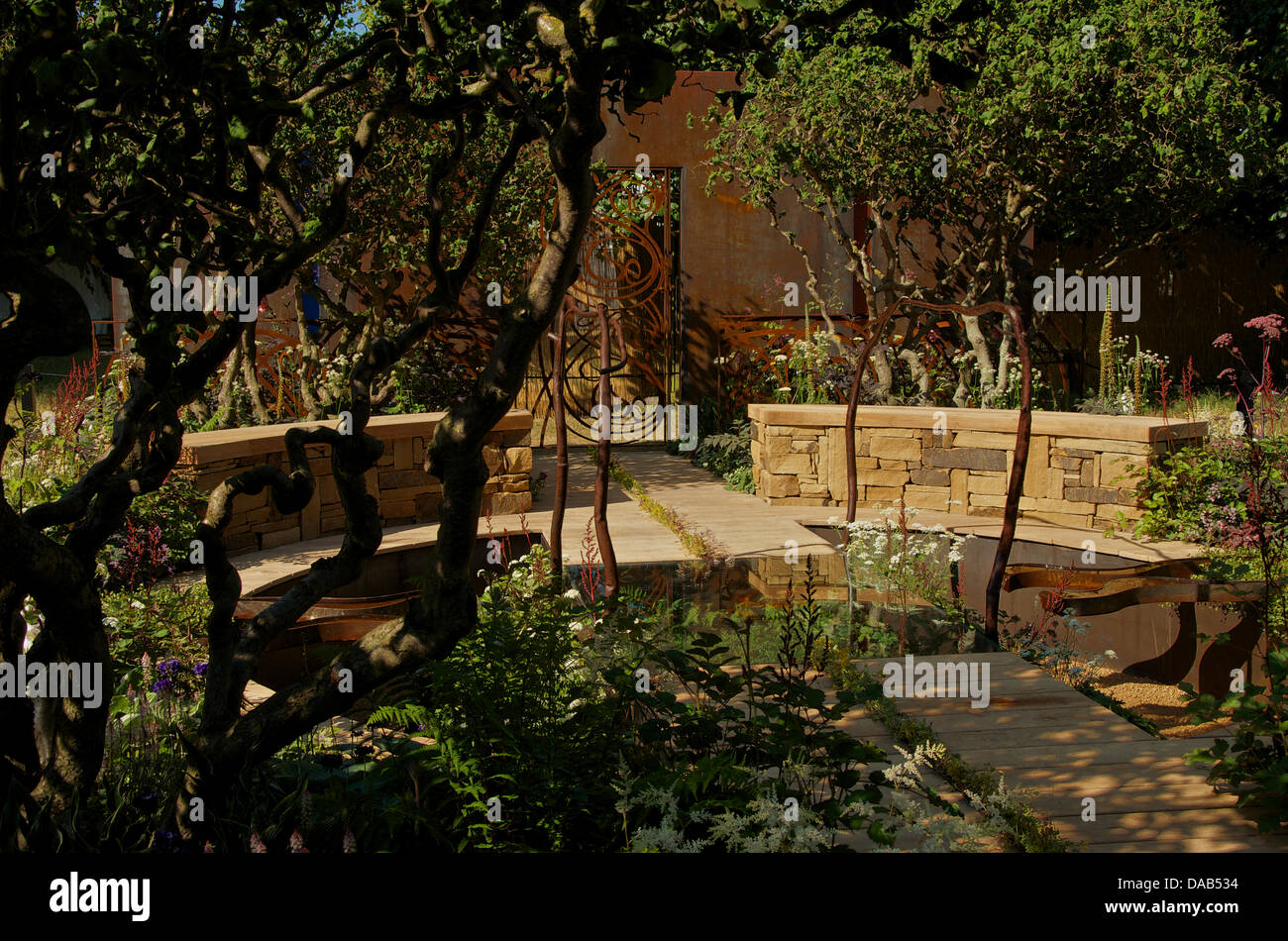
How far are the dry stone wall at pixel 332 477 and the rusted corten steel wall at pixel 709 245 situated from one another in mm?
3566

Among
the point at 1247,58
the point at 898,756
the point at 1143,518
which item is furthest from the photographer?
the point at 1247,58

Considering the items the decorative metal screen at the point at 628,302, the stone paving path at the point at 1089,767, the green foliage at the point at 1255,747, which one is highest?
the decorative metal screen at the point at 628,302

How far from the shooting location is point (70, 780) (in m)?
3.01

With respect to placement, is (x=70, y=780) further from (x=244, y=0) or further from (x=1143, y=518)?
(x=1143, y=518)

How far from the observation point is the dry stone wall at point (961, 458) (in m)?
8.13

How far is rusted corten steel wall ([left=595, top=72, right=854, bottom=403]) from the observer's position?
12.0 meters

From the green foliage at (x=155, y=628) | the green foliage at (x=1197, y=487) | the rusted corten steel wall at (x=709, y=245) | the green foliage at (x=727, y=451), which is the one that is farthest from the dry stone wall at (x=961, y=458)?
the green foliage at (x=155, y=628)

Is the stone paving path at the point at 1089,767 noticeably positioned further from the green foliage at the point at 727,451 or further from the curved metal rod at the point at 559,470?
the green foliage at the point at 727,451

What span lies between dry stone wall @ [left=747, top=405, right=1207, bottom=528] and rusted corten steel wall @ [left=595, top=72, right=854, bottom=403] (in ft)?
9.16

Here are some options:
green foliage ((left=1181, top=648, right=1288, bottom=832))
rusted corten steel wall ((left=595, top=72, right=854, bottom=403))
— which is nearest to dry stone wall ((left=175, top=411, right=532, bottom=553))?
rusted corten steel wall ((left=595, top=72, right=854, bottom=403))

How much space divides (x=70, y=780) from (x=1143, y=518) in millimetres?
7130

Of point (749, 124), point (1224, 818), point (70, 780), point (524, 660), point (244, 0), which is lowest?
point (1224, 818)
